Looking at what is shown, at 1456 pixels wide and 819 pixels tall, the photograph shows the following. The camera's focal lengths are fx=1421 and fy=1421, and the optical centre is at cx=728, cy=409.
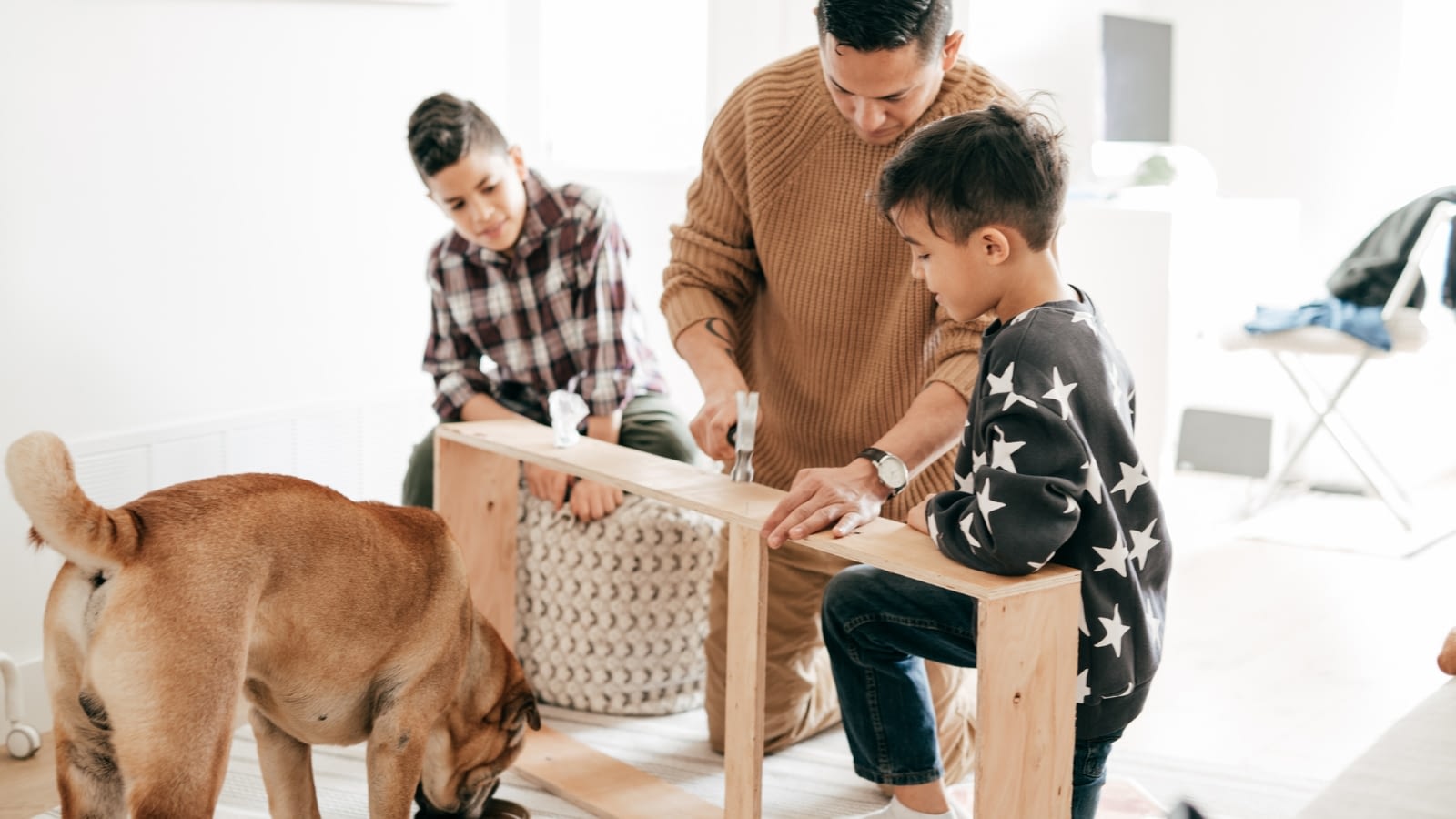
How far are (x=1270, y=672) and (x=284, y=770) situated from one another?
2043mm

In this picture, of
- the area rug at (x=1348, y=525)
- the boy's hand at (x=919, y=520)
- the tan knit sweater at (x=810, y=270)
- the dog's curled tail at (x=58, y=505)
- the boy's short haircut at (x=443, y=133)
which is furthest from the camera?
the area rug at (x=1348, y=525)

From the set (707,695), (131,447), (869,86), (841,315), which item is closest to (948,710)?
(707,695)

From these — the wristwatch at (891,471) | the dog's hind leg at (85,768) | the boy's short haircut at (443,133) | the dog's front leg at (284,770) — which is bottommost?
the dog's front leg at (284,770)

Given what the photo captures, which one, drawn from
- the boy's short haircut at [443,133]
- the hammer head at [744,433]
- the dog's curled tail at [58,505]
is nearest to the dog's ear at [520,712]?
the hammer head at [744,433]

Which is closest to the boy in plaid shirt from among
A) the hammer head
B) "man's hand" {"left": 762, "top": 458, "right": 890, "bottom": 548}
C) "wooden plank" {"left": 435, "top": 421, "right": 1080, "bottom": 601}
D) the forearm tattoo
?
"wooden plank" {"left": 435, "top": 421, "right": 1080, "bottom": 601}

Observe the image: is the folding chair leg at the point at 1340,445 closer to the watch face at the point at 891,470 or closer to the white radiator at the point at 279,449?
the white radiator at the point at 279,449

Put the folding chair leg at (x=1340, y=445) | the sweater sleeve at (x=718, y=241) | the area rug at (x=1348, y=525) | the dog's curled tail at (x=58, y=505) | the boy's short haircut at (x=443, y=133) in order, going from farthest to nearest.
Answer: the folding chair leg at (x=1340, y=445), the area rug at (x=1348, y=525), the boy's short haircut at (x=443, y=133), the sweater sleeve at (x=718, y=241), the dog's curled tail at (x=58, y=505)

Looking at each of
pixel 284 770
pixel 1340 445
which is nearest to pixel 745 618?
pixel 284 770

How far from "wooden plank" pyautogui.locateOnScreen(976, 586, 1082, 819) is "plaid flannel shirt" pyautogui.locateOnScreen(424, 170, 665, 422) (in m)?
1.26

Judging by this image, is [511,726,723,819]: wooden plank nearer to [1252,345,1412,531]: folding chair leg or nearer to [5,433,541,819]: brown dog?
[5,433,541,819]: brown dog

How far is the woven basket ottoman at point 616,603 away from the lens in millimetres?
2555

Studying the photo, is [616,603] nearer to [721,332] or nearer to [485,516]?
[485,516]

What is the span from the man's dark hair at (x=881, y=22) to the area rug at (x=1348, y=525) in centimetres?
273

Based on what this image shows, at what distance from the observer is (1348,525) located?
4152mm
